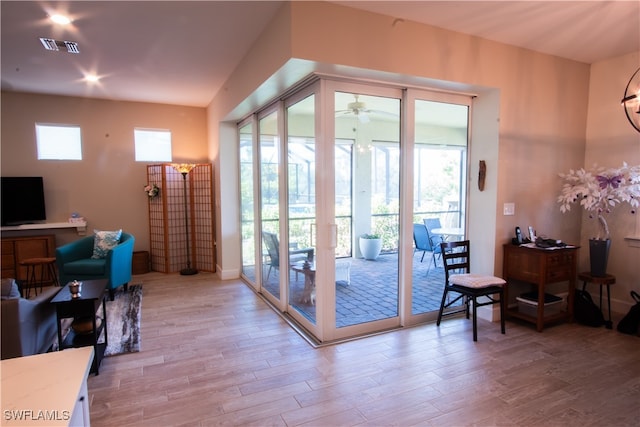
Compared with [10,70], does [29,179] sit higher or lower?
lower

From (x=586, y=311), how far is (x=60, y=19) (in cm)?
577

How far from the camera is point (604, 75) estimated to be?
395cm

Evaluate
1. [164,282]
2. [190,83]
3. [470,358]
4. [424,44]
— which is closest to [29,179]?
[164,282]

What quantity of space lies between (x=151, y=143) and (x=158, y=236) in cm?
169

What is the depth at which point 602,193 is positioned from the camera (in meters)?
3.54

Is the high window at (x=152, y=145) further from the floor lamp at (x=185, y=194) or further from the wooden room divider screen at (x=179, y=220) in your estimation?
the floor lamp at (x=185, y=194)

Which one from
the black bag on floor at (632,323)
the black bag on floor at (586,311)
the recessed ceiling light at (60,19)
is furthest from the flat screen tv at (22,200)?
the black bag on floor at (632,323)

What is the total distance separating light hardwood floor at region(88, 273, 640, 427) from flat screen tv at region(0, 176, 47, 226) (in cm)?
322

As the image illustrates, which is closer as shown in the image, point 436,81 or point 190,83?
point 436,81

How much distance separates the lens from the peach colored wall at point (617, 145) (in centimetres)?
380

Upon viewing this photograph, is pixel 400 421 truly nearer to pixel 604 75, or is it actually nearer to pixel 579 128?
pixel 579 128

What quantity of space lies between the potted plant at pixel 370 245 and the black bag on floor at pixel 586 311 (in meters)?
2.22

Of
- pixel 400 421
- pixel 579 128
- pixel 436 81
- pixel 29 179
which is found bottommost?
pixel 400 421

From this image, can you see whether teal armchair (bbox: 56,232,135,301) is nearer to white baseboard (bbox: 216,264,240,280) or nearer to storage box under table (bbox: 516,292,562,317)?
white baseboard (bbox: 216,264,240,280)
